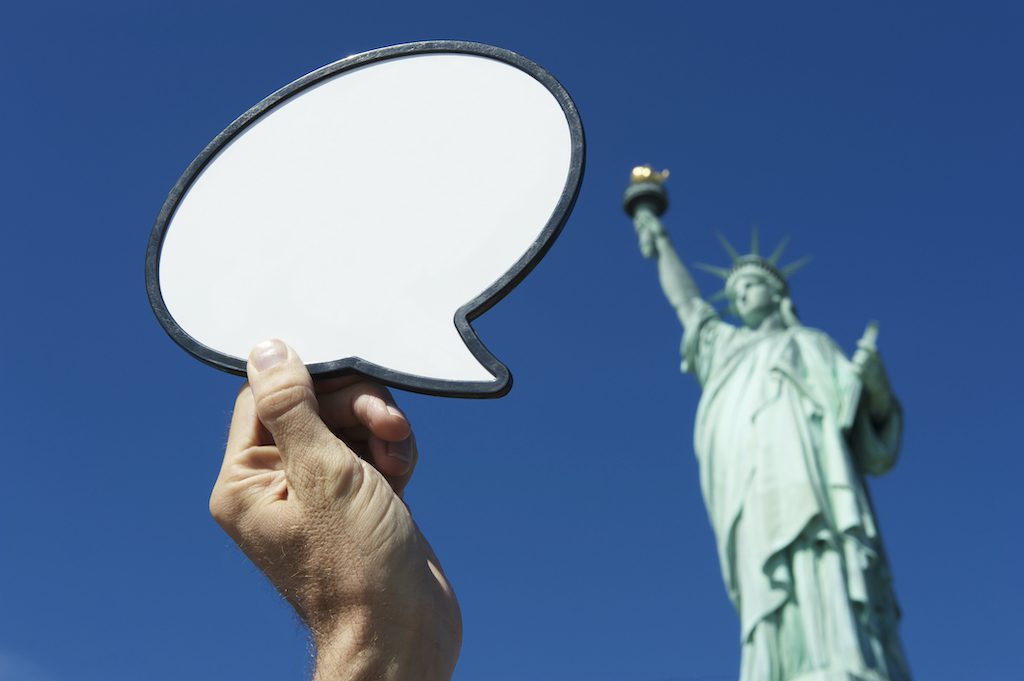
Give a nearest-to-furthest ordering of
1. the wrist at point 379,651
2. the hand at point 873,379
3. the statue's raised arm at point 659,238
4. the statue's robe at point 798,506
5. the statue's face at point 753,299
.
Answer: the wrist at point 379,651 → the statue's robe at point 798,506 → the hand at point 873,379 → the statue's face at point 753,299 → the statue's raised arm at point 659,238

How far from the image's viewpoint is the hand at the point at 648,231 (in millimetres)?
12008

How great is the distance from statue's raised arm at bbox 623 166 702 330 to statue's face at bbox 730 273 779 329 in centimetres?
50

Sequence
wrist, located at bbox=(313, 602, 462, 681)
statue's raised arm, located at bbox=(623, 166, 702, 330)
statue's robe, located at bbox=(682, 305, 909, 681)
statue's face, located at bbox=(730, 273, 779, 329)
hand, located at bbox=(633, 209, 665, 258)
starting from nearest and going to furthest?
wrist, located at bbox=(313, 602, 462, 681) < statue's robe, located at bbox=(682, 305, 909, 681) < statue's face, located at bbox=(730, 273, 779, 329) < statue's raised arm, located at bbox=(623, 166, 702, 330) < hand, located at bbox=(633, 209, 665, 258)

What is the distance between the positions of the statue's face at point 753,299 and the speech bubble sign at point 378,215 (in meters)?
9.56

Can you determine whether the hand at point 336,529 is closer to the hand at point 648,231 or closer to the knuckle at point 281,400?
the knuckle at point 281,400

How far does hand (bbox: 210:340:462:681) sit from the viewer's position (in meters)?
1.05

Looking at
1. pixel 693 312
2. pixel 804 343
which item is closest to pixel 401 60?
pixel 804 343

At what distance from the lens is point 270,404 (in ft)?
3.63

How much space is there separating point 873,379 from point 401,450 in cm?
889

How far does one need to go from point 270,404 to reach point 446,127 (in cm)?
39

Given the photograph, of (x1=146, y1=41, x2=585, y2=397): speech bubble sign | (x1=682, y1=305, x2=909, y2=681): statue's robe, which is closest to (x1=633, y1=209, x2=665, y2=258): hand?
(x1=682, y1=305, x2=909, y2=681): statue's robe

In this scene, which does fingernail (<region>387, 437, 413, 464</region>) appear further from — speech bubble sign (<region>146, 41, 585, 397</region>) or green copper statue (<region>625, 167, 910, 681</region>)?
green copper statue (<region>625, 167, 910, 681</region>)

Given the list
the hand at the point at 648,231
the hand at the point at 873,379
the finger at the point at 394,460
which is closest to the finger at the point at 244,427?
the finger at the point at 394,460

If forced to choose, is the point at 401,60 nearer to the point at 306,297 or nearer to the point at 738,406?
the point at 306,297
